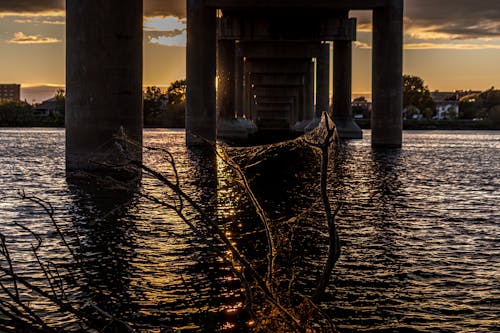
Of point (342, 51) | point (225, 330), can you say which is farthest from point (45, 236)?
point (342, 51)

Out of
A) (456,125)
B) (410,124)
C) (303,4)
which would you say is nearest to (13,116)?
(410,124)

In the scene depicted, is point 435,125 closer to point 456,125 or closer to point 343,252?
point 456,125

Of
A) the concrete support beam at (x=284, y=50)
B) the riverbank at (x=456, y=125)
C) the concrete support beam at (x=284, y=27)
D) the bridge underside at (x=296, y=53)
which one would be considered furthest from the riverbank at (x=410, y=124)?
the concrete support beam at (x=284, y=27)

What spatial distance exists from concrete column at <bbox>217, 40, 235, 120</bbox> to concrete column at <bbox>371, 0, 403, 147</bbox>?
24792 millimetres

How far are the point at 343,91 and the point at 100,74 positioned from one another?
56.3 meters

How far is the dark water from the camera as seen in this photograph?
917 centimetres

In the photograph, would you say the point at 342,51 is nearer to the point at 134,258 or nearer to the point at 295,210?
the point at 295,210

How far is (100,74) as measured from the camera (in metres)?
24.3

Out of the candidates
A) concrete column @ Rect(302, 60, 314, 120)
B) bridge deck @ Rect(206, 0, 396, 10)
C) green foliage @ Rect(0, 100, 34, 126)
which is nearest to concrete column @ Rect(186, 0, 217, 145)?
bridge deck @ Rect(206, 0, 396, 10)

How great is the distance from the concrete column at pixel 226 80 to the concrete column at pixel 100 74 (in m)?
53.2

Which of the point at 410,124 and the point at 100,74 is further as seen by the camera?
the point at 410,124

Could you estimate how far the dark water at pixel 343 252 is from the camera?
30.1 feet

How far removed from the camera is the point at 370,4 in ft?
180

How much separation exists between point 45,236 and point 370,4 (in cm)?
4469
